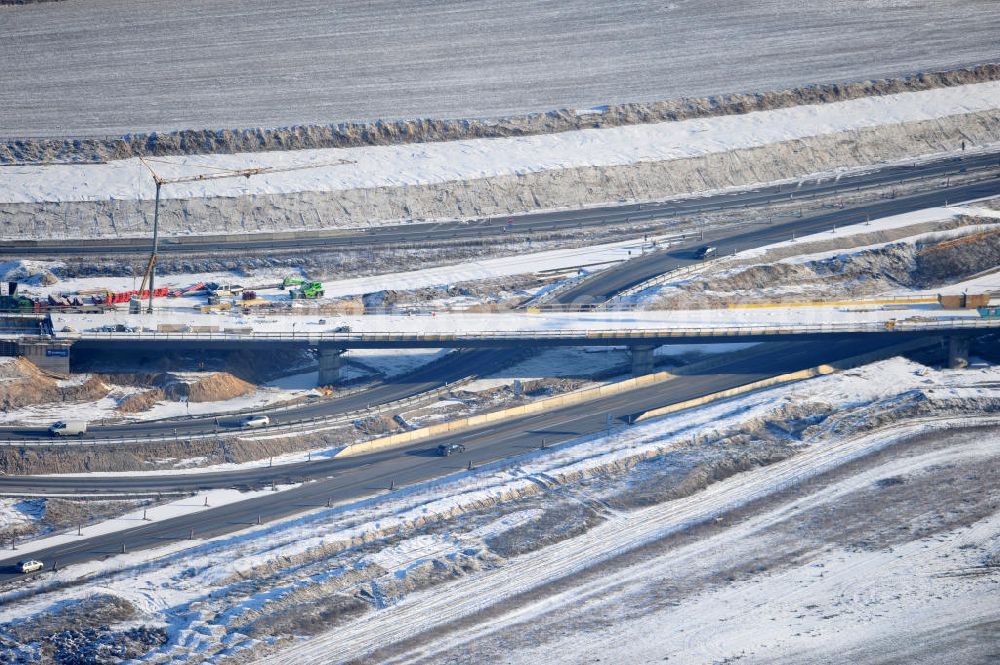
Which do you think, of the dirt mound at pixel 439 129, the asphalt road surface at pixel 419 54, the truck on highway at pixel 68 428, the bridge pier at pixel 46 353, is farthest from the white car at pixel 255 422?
the asphalt road surface at pixel 419 54

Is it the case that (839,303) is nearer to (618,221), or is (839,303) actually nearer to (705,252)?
(705,252)

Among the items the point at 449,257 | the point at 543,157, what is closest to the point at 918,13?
the point at 543,157

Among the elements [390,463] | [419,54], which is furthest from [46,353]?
[419,54]

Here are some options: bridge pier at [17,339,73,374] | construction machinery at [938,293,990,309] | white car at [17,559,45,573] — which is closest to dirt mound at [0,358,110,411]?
bridge pier at [17,339,73,374]

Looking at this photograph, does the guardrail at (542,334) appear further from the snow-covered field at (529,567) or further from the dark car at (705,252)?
the dark car at (705,252)

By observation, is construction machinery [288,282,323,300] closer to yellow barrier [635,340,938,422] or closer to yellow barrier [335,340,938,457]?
yellow barrier [335,340,938,457]

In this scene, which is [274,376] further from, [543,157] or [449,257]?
[543,157]
